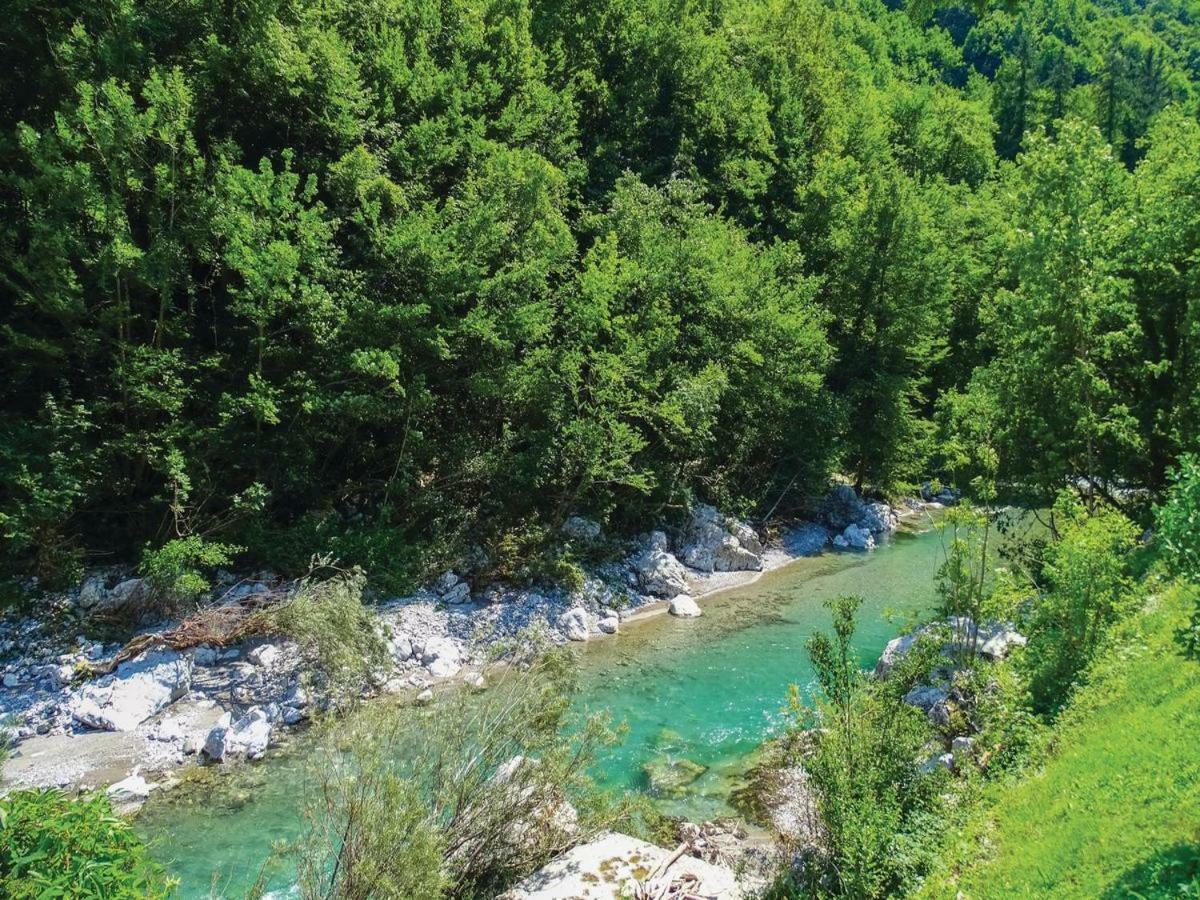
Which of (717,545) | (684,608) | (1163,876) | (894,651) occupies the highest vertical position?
(1163,876)

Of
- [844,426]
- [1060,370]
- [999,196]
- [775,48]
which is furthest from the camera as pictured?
[999,196]

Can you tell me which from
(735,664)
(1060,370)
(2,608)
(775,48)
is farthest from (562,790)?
(775,48)

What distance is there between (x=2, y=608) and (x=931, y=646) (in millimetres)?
16710

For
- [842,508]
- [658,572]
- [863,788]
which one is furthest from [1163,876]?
[842,508]

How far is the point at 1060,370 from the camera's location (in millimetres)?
14891

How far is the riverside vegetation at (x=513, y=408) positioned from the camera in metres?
7.44

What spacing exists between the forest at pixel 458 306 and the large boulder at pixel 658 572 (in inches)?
69.9

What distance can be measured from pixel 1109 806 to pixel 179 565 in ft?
49.8

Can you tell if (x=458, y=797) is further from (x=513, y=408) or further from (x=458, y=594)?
(x=513, y=408)

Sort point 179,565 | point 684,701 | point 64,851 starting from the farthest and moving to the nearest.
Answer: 1. point 684,701
2. point 179,565
3. point 64,851

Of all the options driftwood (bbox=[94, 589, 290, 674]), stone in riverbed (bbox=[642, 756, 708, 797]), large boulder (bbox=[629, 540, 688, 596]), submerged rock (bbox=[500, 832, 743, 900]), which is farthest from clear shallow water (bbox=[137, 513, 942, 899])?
driftwood (bbox=[94, 589, 290, 674])

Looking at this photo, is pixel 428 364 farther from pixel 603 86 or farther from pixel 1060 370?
pixel 603 86

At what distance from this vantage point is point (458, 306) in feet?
62.2

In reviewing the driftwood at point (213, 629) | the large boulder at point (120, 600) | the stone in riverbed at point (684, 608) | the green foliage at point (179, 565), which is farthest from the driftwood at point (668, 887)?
the large boulder at point (120, 600)
